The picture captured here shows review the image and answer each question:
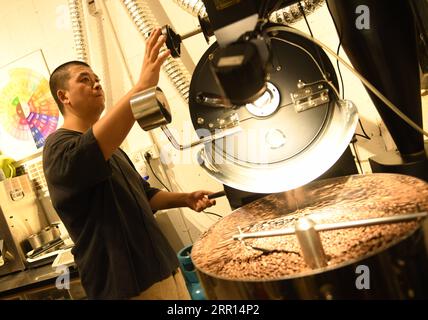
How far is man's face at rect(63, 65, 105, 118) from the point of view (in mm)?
1309

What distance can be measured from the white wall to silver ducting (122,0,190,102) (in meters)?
0.23

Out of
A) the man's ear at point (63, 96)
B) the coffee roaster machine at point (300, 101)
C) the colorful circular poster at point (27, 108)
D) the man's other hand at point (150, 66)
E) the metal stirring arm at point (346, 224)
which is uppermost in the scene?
the colorful circular poster at point (27, 108)

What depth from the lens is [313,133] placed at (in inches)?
37.1

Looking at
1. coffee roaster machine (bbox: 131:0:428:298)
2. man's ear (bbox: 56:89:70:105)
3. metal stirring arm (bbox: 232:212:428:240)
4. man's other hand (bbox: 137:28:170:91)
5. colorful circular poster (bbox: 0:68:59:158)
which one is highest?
colorful circular poster (bbox: 0:68:59:158)

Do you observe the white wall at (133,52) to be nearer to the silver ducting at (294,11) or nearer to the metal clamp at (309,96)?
the silver ducting at (294,11)

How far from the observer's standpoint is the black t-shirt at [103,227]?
1.07 metres

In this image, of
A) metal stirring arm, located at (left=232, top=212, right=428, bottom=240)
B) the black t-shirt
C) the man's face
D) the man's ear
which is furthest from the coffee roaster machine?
the man's ear

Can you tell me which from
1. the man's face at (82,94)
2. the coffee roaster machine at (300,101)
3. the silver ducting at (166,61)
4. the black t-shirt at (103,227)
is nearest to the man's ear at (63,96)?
the man's face at (82,94)

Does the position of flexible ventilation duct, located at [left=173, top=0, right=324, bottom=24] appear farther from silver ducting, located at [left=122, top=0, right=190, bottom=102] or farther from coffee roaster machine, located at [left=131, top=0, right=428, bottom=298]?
coffee roaster machine, located at [left=131, top=0, right=428, bottom=298]

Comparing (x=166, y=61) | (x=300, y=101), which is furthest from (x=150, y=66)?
(x=166, y=61)

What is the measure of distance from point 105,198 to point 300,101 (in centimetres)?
81

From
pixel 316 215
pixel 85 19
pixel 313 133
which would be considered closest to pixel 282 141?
pixel 313 133

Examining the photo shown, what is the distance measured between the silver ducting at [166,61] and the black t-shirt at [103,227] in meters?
0.65
